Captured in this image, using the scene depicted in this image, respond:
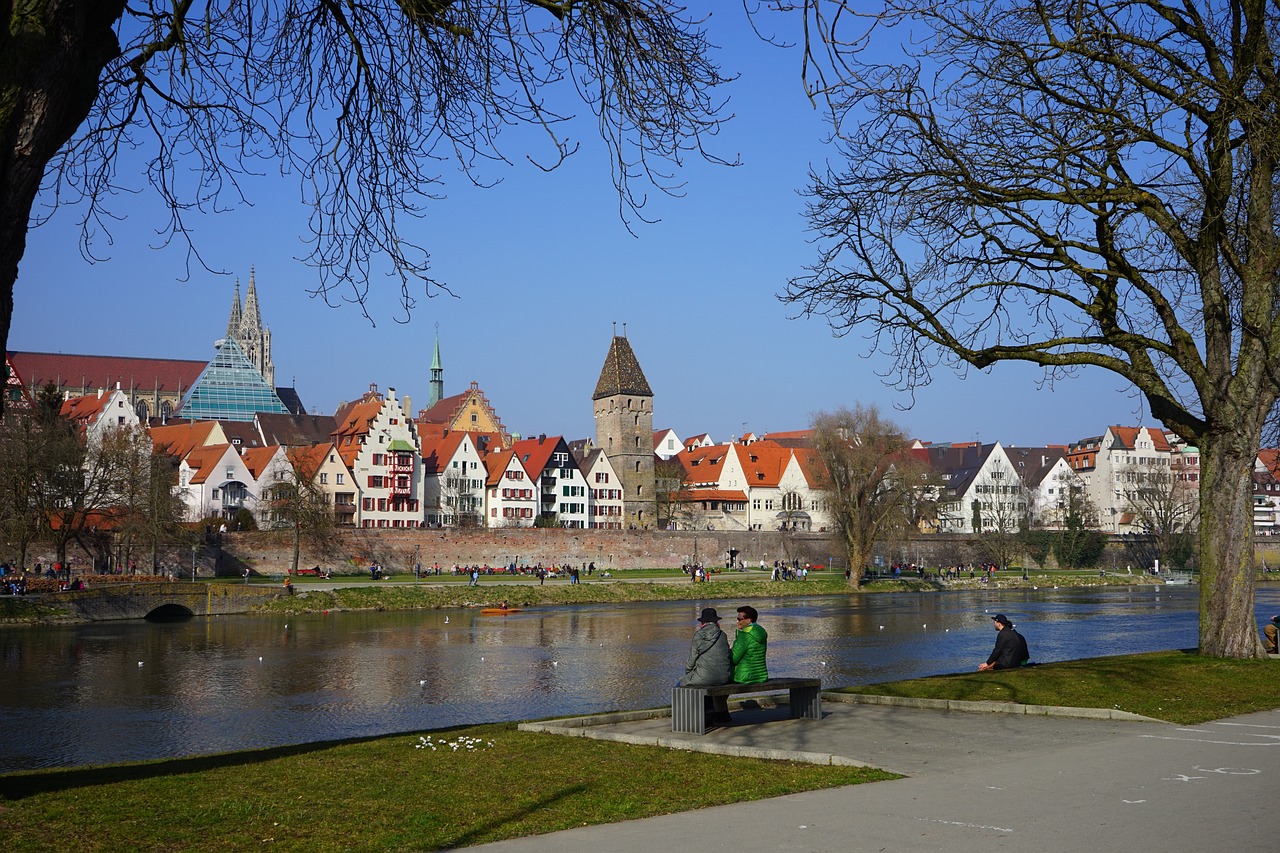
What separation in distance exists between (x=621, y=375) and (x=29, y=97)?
110 metres

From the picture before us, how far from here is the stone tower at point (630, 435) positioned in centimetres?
11444

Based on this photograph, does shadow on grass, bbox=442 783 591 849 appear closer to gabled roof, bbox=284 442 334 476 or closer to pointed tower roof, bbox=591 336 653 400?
gabled roof, bbox=284 442 334 476

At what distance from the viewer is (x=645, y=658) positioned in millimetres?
39312

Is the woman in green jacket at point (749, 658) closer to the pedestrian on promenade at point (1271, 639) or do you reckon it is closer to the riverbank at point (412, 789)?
the riverbank at point (412, 789)

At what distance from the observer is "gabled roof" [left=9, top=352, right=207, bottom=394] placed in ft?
445

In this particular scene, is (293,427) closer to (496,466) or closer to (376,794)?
(496,466)

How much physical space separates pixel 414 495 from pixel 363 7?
9460 centimetres

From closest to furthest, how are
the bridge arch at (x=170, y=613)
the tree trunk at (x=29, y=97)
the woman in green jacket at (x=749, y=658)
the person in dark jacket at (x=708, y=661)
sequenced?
the tree trunk at (x=29, y=97)
the person in dark jacket at (x=708, y=661)
the woman in green jacket at (x=749, y=658)
the bridge arch at (x=170, y=613)

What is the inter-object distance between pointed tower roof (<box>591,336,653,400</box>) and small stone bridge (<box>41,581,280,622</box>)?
188ft

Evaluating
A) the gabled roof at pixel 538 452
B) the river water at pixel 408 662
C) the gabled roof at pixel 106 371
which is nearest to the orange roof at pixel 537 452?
the gabled roof at pixel 538 452

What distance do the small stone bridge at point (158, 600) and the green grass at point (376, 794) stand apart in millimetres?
47879

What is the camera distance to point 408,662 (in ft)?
129

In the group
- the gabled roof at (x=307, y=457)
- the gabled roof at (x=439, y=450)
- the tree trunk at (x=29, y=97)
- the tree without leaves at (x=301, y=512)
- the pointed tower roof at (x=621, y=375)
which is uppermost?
the pointed tower roof at (x=621, y=375)

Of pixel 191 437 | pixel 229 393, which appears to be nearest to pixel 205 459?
pixel 191 437
